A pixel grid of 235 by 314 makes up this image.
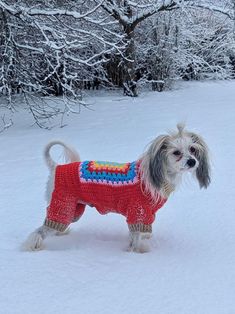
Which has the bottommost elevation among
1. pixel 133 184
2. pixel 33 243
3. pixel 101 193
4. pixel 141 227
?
pixel 33 243

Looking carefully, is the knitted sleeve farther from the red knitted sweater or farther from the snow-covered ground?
the snow-covered ground

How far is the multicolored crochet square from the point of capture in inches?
123

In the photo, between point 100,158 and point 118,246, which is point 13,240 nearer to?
point 118,246

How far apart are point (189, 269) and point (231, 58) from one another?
14.7 m

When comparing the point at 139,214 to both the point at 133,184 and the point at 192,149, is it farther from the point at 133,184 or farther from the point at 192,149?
the point at 192,149

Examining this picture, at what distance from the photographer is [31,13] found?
7.23m

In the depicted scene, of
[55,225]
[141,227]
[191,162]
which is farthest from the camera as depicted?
[55,225]

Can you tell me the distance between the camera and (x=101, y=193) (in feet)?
10.3

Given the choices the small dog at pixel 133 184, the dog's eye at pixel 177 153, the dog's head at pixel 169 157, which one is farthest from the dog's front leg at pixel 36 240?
the dog's eye at pixel 177 153

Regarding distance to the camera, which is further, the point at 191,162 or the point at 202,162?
the point at 202,162

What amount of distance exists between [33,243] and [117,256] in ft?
1.83

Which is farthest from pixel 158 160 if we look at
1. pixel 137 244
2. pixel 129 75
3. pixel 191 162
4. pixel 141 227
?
pixel 129 75

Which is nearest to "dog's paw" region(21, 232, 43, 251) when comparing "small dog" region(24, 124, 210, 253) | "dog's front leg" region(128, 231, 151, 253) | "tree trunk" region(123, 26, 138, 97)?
"small dog" region(24, 124, 210, 253)

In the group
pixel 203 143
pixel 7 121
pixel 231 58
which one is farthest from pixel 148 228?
pixel 231 58
